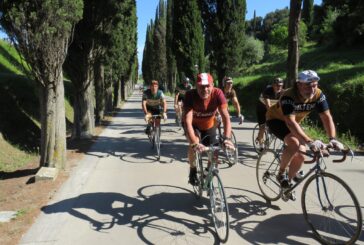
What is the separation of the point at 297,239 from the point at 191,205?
186cm

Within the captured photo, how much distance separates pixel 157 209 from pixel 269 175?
5.84 ft

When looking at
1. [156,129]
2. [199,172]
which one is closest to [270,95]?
[156,129]

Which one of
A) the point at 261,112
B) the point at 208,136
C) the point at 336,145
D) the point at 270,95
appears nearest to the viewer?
the point at 336,145

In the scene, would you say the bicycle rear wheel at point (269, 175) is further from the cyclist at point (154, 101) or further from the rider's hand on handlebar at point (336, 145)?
the cyclist at point (154, 101)

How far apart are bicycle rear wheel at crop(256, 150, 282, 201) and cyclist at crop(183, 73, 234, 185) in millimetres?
963

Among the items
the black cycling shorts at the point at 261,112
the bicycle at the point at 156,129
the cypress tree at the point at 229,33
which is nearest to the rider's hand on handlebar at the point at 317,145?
the black cycling shorts at the point at 261,112

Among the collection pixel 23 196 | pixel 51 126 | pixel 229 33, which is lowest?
pixel 23 196

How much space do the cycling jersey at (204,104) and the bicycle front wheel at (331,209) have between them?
1669 millimetres

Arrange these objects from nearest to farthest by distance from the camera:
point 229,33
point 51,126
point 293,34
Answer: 1. point 51,126
2. point 293,34
3. point 229,33

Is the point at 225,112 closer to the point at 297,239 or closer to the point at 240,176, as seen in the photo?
the point at 297,239

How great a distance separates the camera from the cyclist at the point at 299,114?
5102mm

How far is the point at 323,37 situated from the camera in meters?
44.7

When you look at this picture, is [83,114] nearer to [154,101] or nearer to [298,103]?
[154,101]

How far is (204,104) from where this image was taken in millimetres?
6035
